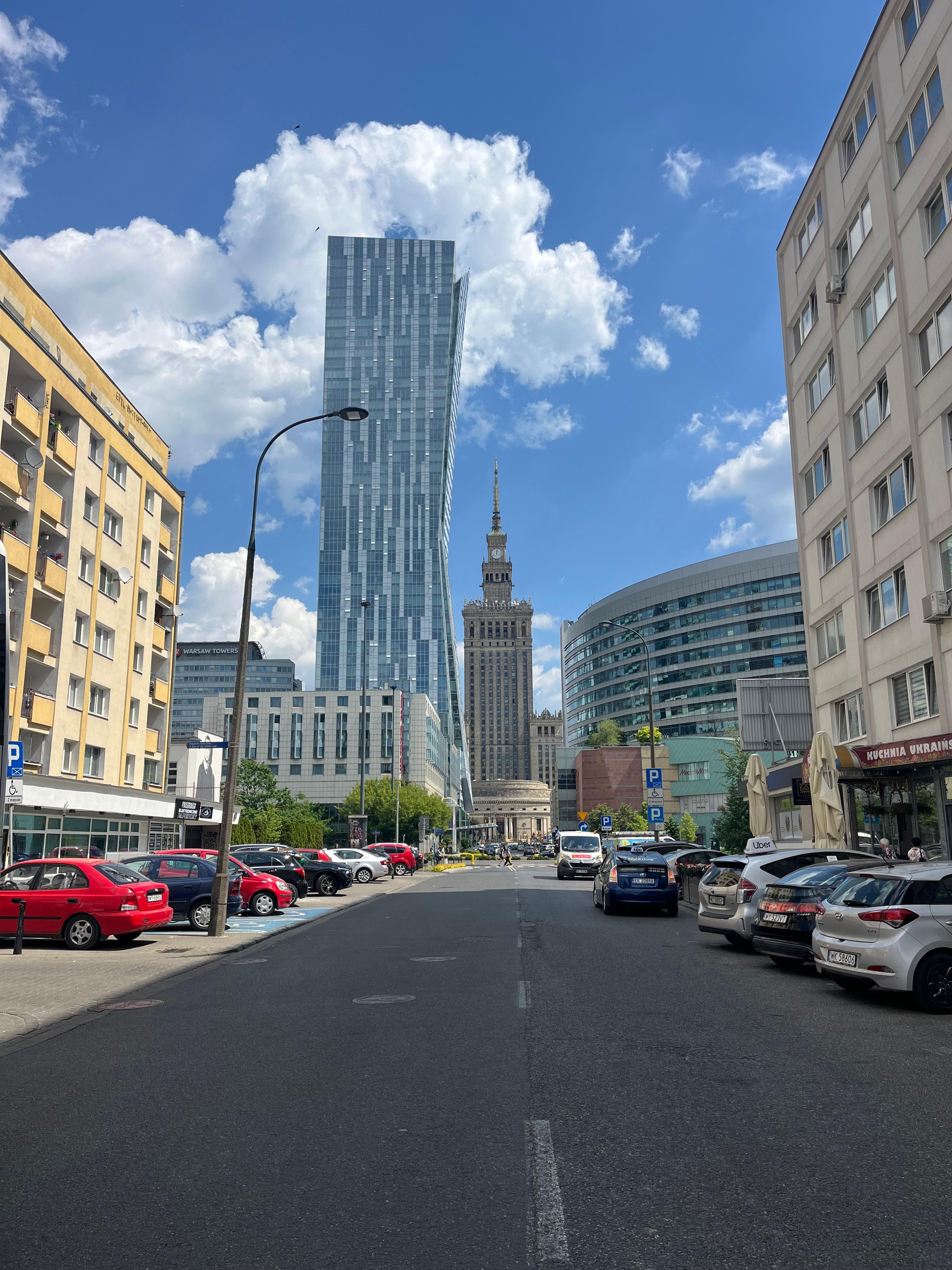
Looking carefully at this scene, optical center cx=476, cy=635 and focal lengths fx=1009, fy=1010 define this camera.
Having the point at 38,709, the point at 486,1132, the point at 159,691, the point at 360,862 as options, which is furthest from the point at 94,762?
the point at 486,1132

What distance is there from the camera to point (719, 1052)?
8.27 m

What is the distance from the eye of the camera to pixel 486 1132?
5.99m

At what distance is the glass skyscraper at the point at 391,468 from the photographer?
17362 cm

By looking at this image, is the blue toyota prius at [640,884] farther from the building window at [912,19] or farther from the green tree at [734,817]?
the building window at [912,19]

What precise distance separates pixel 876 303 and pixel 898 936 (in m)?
20.2

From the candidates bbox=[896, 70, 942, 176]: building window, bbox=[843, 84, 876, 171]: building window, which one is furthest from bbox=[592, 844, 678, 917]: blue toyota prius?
bbox=[843, 84, 876, 171]: building window

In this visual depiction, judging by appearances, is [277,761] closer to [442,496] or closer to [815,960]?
[442,496]

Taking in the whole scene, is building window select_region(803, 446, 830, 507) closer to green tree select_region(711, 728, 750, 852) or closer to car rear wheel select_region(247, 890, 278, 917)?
green tree select_region(711, 728, 750, 852)

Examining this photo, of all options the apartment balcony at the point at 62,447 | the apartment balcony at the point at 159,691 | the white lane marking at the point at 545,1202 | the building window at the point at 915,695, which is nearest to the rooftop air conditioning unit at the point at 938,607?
the building window at the point at 915,695

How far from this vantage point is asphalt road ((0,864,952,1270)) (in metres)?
4.37

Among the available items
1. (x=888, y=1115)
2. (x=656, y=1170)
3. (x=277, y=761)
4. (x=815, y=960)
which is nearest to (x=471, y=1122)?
(x=656, y=1170)

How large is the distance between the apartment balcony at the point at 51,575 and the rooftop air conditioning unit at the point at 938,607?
26.0m

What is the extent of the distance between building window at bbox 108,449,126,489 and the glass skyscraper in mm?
124799

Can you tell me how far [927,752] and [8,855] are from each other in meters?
24.1
